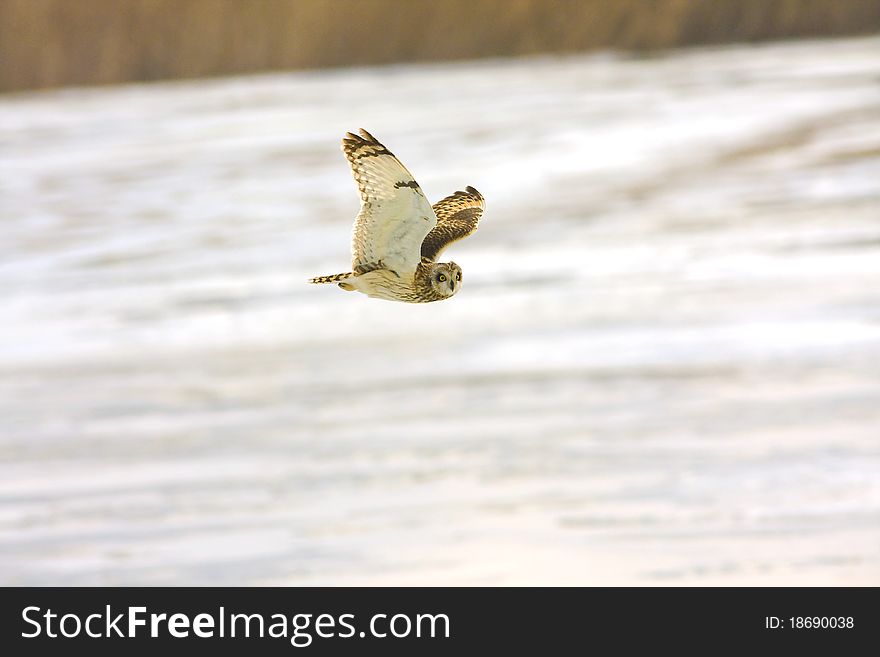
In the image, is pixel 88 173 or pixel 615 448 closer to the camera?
pixel 615 448

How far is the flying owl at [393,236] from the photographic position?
3.18 metres

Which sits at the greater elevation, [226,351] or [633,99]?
[633,99]

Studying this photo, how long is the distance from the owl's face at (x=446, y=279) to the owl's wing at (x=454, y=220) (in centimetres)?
2

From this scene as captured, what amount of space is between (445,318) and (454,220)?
13.8 meters

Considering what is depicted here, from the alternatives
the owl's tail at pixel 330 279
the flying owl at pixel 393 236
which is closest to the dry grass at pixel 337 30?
the flying owl at pixel 393 236

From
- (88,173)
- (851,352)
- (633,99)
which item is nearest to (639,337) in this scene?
(851,352)

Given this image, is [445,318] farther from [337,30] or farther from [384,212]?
[337,30]

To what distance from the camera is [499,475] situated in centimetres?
1173

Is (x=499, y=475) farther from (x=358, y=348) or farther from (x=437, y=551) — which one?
(x=358, y=348)

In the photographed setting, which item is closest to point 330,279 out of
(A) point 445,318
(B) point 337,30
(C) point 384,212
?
(C) point 384,212

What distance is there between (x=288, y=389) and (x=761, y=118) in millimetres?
15614

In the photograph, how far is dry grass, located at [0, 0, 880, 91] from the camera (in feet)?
95.8

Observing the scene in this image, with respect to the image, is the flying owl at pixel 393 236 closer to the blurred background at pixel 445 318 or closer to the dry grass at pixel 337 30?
the blurred background at pixel 445 318

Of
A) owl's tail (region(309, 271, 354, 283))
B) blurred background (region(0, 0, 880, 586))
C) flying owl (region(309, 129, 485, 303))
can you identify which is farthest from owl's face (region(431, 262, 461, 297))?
blurred background (region(0, 0, 880, 586))
